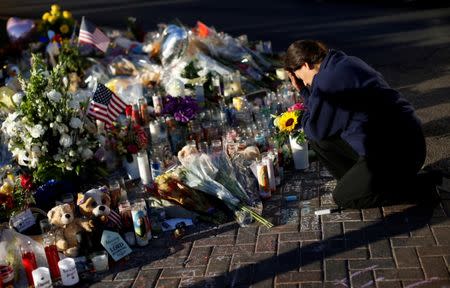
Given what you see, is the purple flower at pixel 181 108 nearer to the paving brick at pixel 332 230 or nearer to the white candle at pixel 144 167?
the white candle at pixel 144 167

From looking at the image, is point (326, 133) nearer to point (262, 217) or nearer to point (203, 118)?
point (262, 217)

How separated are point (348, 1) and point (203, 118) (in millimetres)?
8481

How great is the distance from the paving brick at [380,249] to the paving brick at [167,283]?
1377mm

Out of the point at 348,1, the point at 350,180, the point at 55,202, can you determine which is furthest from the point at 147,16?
the point at 350,180

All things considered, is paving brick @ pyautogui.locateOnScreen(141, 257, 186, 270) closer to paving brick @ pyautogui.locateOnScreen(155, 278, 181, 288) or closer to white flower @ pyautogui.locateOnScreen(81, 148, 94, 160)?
paving brick @ pyautogui.locateOnScreen(155, 278, 181, 288)

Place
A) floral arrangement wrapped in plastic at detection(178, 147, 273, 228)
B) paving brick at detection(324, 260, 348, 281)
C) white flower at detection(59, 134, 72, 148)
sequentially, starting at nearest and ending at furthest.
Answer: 1. paving brick at detection(324, 260, 348, 281)
2. floral arrangement wrapped in plastic at detection(178, 147, 273, 228)
3. white flower at detection(59, 134, 72, 148)

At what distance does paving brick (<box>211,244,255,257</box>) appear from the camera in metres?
4.77

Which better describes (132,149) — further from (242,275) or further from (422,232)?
(422,232)

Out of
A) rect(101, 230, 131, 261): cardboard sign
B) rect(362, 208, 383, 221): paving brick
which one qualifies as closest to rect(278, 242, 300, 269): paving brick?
rect(362, 208, 383, 221): paving brick

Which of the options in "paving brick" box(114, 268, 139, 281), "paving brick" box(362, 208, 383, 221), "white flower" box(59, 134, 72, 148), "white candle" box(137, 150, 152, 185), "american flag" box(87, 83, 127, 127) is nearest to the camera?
"paving brick" box(114, 268, 139, 281)

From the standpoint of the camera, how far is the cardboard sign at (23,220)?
16.8ft

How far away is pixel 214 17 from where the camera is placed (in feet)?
45.1

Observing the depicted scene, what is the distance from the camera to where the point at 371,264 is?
4391 mm

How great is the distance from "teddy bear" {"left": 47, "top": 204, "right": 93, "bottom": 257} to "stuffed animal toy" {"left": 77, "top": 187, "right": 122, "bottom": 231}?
0.38 ft
